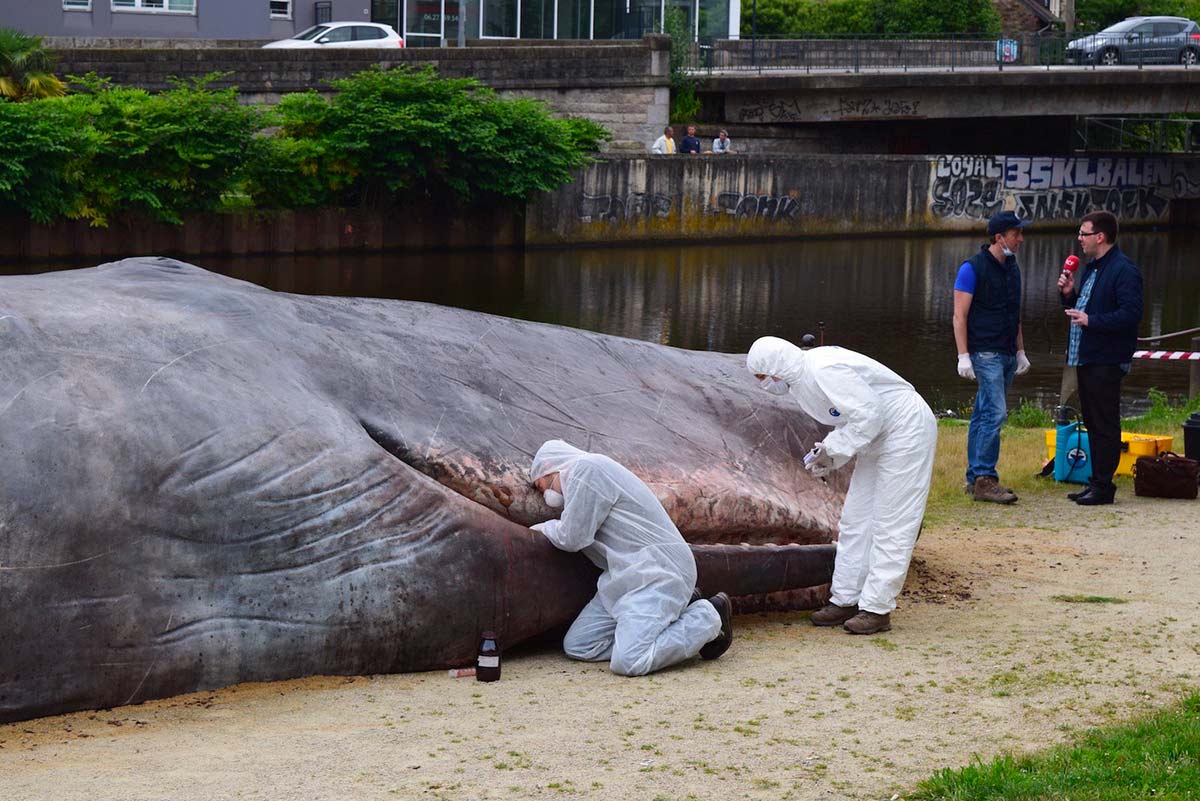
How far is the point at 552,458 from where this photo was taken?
777 cm

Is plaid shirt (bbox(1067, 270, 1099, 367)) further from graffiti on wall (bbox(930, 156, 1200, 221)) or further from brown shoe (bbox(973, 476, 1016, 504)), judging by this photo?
graffiti on wall (bbox(930, 156, 1200, 221))

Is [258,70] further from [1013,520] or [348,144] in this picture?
[1013,520]

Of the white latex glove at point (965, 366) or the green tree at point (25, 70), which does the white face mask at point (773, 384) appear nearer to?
the white latex glove at point (965, 366)

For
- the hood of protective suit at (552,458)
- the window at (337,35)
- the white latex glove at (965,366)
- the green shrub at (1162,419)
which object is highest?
the window at (337,35)

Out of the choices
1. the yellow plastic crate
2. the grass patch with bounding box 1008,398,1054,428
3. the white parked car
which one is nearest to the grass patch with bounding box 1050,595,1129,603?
the yellow plastic crate

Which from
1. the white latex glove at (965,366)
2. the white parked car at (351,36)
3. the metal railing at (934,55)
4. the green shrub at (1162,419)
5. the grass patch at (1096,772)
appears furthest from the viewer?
the metal railing at (934,55)

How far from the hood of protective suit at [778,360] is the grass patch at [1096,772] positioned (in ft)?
9.11

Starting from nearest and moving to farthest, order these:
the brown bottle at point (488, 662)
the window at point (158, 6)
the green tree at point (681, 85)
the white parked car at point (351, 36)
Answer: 1. the brown bottle at point (488, 662)
2. the window at point (158, 6)
3. the white parked car at point (351, 36)
4. the green tree at point (681, 85)

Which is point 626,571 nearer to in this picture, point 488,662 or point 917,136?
point 488,662

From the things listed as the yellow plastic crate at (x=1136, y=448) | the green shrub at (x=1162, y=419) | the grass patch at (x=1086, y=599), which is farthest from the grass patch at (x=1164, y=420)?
the grass patch at (x=1086, y=599)

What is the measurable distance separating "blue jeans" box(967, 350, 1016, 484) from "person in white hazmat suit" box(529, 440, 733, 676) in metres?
4.72

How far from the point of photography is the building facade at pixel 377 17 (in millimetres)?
42688

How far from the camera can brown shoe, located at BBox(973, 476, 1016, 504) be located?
39.0 ft

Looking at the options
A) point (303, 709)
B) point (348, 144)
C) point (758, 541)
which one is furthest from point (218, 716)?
point (348, 144)
